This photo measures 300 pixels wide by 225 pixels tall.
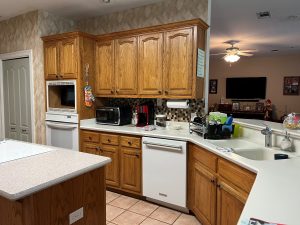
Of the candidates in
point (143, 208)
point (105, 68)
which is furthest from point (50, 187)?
point (105, 68)

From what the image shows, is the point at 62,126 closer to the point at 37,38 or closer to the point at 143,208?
the point at 37,38

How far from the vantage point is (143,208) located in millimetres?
2846

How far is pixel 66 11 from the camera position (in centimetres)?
378

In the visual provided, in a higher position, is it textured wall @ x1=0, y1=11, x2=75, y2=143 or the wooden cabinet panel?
textured wall @ x1=0, y1=11, x2=75, y2=143

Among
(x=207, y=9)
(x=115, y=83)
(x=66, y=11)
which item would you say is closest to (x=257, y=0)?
(x=207, y=9)

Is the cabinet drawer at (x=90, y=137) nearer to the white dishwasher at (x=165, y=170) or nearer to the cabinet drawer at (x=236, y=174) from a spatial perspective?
the white dishwasher at (x=165, y=170)

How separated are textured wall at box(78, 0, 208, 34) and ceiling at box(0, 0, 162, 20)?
9cm

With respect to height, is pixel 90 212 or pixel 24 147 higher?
pixel 24 147

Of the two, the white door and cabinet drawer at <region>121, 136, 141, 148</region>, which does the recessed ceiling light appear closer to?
cabinet drawer at <region>121, 136, 141, 148</region>

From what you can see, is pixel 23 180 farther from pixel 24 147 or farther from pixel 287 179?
pixel 287 179

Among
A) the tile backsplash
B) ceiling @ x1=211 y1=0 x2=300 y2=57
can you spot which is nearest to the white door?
the tile backsplash

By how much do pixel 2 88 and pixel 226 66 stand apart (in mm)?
6968

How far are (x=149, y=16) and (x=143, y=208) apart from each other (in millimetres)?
2549

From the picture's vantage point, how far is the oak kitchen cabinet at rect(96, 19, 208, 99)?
289cm
